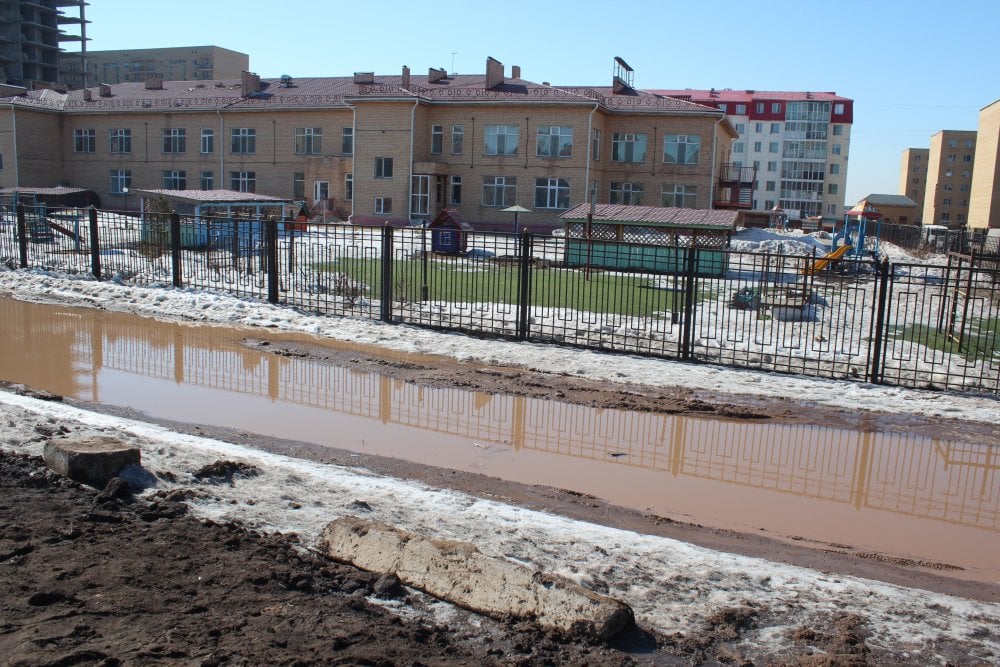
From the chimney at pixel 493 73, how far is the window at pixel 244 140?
48.3 feet

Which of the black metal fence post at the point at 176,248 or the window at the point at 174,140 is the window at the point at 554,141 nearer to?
the window at the point at 174,140

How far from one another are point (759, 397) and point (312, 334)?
24.4ft

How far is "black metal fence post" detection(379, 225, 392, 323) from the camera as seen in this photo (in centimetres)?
1463

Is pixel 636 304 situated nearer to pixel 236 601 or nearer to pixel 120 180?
pixel 236 601

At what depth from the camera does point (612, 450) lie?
8953mm

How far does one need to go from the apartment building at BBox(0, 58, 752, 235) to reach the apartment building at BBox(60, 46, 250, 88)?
166 ft

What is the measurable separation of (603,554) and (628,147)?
4159cm

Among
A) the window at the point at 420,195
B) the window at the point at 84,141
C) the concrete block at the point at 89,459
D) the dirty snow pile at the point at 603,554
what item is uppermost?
the window at the point at 84,141

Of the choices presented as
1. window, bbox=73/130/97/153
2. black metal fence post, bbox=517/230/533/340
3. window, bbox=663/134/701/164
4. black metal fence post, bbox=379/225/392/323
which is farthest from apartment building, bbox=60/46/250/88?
black metal fence post, bbox=517/230/533/340

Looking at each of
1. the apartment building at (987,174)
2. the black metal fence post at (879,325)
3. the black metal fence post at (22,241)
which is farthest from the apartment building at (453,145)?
the apartment building at (987,174)

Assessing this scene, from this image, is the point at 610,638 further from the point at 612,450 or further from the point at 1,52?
the point at 1,52

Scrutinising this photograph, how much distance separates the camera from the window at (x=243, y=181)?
167 ft

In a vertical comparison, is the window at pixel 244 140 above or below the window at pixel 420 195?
above

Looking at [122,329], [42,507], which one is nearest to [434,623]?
[42,507]
